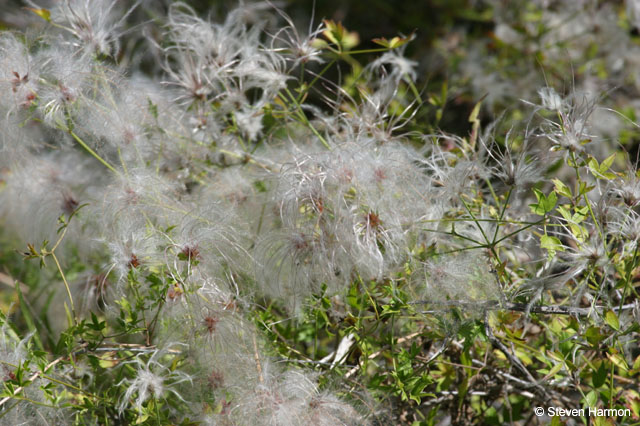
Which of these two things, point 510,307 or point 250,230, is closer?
point 510,307

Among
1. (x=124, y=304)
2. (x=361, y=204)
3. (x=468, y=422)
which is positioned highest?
(x=361, y=204)

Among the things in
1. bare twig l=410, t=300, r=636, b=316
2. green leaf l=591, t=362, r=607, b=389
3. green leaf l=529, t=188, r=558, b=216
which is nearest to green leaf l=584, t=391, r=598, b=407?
green leaf l=591, t=362, r=607, b=389

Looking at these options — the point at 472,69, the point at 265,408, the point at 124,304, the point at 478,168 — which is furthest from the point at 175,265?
the point at 472,69

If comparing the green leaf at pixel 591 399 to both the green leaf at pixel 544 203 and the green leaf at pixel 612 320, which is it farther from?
the green leaf at pixel 544 203

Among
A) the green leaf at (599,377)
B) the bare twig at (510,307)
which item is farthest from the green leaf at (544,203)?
the green leaf at (599,377)

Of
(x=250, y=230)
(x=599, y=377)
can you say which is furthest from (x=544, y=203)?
(x=250, y=230)

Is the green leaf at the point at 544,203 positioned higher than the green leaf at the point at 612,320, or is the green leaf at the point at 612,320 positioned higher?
the green leaf at the point at 544,203

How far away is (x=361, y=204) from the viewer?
4.25 feet

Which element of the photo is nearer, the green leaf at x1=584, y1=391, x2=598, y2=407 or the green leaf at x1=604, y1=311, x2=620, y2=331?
the green leaf at x1=604, y1=311, x2=620, y2=331

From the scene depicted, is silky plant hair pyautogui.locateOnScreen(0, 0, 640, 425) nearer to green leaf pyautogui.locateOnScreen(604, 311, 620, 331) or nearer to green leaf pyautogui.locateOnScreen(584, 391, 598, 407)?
green leaf pyautogui.locateOnScreen(604, 311, 620, 331)

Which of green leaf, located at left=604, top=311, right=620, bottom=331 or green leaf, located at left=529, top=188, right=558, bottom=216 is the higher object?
green leaf, located at left=529, top=188, right=558, bottom=216

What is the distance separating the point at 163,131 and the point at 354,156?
1.83 ft

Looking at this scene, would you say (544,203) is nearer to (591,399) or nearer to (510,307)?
(510,307)

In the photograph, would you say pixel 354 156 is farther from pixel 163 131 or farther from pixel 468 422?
pixel 468 422
